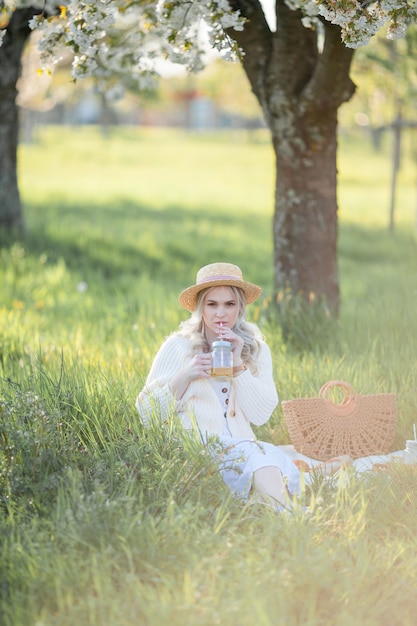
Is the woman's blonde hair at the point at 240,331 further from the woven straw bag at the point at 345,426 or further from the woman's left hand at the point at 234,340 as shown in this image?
the woven straw bag at the point at 345,426

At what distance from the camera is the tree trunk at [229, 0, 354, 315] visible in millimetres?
6895

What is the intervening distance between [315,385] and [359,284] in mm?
5556

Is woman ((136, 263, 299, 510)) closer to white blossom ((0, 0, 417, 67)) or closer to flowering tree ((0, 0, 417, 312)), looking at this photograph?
white blossom ((0, 0, 417, 67))

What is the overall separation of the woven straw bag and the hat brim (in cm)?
78

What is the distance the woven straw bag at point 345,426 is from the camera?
17.4 ft

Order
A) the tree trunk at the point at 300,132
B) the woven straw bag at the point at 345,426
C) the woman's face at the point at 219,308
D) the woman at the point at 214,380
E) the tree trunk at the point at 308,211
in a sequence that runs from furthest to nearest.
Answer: the tree trunk at the point at 308,211 < the tree trunk at the point at 300,132 < the woven straw bag at the point at 345,426 < the woman's face at the point at 219,308 < the woman at the point at 214,380

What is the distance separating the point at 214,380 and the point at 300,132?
10.0ft

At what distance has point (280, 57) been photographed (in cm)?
695

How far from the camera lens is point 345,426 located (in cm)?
540

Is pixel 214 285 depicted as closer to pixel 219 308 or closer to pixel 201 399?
pixel 219 308

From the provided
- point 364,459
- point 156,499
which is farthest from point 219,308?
point 364,459

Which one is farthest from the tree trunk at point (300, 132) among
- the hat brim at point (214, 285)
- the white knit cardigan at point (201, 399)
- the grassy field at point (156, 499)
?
the white knit cardigan at point (201, 399)

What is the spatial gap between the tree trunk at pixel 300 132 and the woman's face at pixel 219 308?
2.48m

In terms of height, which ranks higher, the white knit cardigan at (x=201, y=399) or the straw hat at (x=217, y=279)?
the straw hat at (x=217, y=279)
